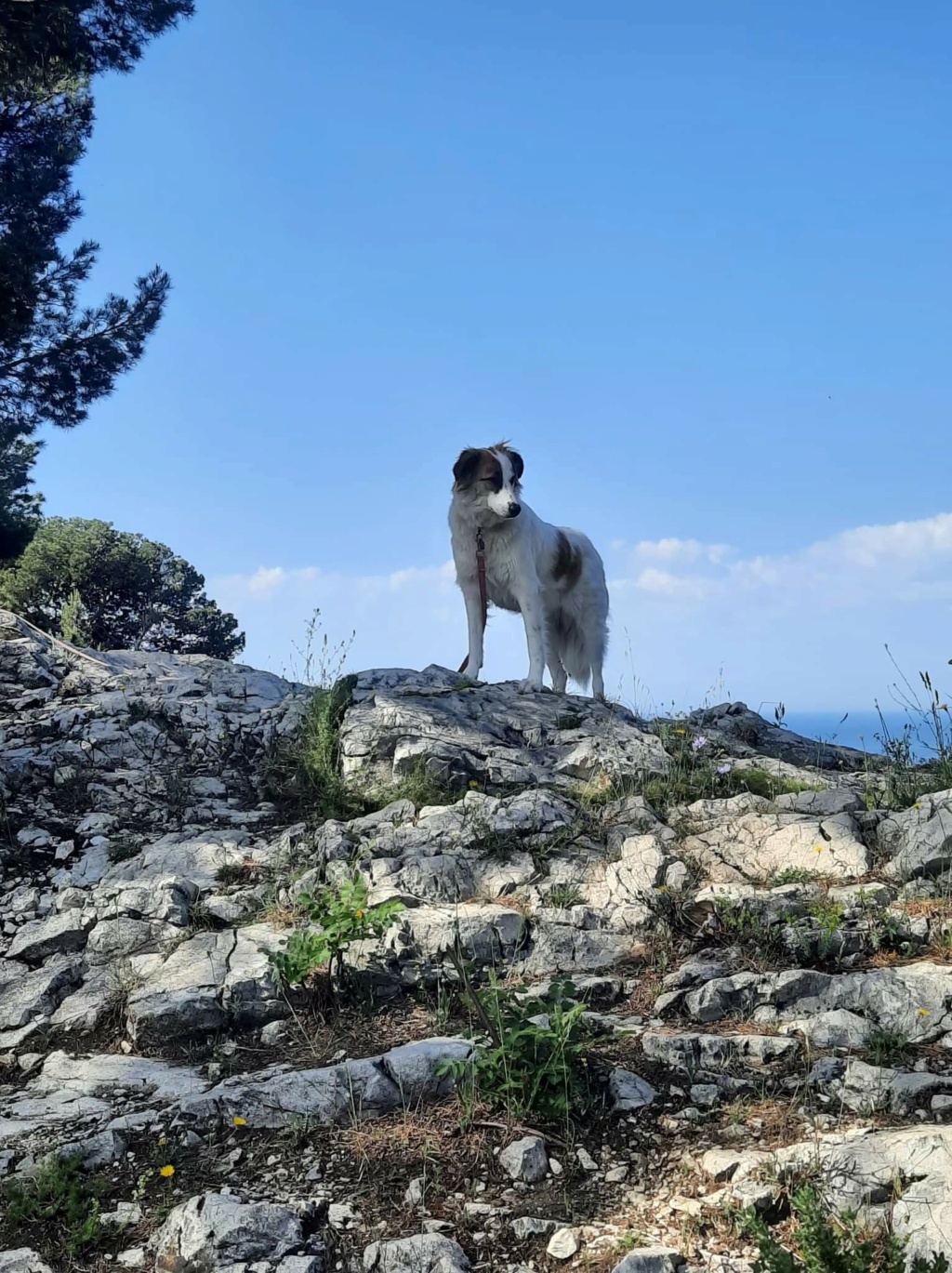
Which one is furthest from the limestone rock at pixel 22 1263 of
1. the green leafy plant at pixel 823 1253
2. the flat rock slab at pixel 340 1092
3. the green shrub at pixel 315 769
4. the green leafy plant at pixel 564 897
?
the green shrub at pixel 315 769

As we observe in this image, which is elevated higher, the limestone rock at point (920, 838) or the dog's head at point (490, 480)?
the dog's head at point (490, 480)

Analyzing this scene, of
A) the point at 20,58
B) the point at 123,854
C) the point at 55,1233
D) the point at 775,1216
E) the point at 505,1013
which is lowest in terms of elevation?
the point at 55,1233

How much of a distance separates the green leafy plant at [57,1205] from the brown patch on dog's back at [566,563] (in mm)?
7407

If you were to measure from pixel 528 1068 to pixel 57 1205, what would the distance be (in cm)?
152

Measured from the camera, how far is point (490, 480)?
29.2 feet

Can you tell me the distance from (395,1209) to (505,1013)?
2.56 ft

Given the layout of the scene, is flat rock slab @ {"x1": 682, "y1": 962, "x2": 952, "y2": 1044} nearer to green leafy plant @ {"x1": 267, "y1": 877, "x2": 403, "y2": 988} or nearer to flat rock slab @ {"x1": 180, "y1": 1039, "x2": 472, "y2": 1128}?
flat rock slab @ {"x1": 180, "y1": 1039, "x2": 472, "y2": 1128}

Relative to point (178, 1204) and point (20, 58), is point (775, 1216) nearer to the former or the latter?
point (178, 1204)

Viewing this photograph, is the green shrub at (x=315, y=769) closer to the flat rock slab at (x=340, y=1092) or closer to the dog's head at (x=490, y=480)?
the dog's head at (x=490, y=480)

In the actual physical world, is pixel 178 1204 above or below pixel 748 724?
below

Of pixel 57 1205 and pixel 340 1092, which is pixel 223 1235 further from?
pixel 340 1092

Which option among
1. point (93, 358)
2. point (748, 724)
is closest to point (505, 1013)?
point (748, 724)

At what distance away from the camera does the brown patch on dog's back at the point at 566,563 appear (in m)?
10.2

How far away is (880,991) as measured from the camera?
4.10 metres
